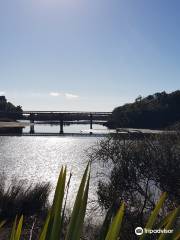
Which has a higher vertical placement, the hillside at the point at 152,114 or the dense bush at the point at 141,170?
the hillside at the point at 152,114

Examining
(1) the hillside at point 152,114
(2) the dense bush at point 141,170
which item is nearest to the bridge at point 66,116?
(1) the hillside at point 152,114

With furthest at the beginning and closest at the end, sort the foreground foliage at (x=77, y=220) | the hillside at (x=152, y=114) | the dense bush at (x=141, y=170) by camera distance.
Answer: the hillside at (x=152, y=114), the dense bush at (x=141, y=170), the foreground foliage at (x=77, y=220)

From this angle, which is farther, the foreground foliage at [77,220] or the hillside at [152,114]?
the hillside at [152,114]

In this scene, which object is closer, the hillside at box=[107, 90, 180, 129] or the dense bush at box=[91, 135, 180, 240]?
the dense bush at box=[91, 135, 180, 240]

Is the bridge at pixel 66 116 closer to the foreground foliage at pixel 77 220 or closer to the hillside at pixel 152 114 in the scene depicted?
the hillside at pixel 152 114

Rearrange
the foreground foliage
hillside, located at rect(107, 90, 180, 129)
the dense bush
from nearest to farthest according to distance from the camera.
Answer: the foreground foliage
the dense bush
hillside, located at rect(107, 90, 180, 129)

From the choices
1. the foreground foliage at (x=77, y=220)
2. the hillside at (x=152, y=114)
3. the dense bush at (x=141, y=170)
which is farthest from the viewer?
the hillside at (x=152, y=114)

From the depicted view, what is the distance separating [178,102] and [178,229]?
137833mm

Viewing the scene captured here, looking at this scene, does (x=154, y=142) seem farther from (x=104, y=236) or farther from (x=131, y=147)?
(x=104, y=236)

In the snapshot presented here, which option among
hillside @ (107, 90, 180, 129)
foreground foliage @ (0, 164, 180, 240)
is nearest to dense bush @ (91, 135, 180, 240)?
foreground foliage @ (0, 164, 180, 240)

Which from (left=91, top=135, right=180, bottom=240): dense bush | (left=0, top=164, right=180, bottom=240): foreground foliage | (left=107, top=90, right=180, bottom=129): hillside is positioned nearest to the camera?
(left=0, top=164, right=180, bottom=240): foreground foliage

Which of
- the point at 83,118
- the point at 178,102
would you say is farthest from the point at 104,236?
the point at 83,118

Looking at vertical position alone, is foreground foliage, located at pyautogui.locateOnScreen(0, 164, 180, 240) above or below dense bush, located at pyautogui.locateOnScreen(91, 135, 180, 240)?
above

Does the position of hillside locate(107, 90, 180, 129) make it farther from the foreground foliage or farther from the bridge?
the foreground foliage
